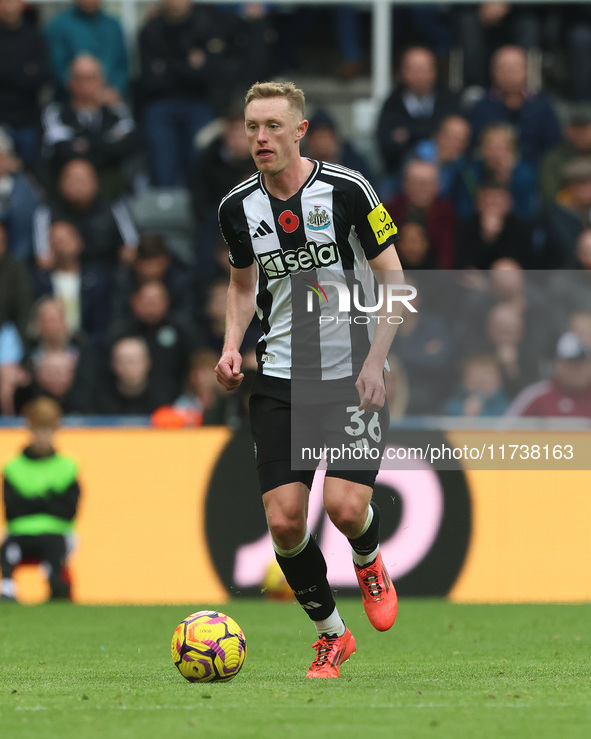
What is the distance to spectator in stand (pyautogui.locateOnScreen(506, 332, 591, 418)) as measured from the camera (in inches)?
414

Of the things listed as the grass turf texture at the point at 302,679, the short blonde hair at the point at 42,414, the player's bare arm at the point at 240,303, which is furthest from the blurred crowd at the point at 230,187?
the player's bare arm at the point at 240,303

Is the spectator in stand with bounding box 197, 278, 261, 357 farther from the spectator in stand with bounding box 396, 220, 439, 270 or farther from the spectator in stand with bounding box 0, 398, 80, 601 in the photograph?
the spectator in stand with bounding box 0, 398, 80, 601

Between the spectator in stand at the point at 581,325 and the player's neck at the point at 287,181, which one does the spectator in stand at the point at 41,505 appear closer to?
the spectator in stand at the point at 581,325

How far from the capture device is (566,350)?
1076 centimetres

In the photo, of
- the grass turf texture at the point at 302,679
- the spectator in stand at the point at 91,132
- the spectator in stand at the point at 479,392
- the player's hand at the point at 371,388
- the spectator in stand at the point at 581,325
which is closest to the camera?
the grass turf texture at the point at 302,679

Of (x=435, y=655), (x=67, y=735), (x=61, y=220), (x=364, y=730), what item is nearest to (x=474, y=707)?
(x=364, y=730)

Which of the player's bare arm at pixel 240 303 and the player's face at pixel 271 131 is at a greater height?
the player's face at pixel 271 131

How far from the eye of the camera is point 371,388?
5934mm

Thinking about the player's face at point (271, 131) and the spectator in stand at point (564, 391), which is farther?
the spectator in stand at point (564, 391)

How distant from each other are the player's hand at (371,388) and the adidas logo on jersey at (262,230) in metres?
0.76

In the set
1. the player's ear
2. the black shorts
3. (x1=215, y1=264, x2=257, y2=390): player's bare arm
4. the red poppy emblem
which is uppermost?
the player's ear

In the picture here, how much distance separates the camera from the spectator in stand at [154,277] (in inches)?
483

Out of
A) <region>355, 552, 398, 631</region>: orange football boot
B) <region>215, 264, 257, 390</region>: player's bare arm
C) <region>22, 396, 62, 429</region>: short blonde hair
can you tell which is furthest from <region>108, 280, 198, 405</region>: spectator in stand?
<region>355, 552, 398, 631</region>: orange football boot

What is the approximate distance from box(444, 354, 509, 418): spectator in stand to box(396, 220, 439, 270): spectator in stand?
3.73 ft
